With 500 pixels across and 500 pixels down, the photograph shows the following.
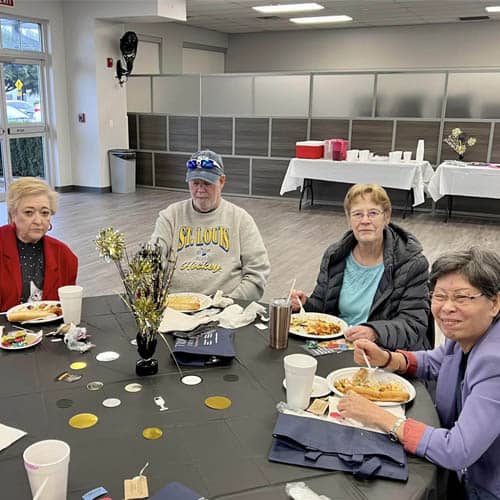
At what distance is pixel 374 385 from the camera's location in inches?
59.1

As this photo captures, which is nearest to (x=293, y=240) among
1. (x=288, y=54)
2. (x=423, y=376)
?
(x=423, y=376)

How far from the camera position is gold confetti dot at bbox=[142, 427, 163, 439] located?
1.25 m

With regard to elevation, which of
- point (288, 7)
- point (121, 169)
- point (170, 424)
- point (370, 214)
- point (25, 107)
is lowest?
point (121, 169)

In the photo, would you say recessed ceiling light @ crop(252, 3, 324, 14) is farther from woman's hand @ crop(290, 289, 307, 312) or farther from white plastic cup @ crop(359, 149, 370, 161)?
woman's hand @ crop(290, 289, 307, 312)

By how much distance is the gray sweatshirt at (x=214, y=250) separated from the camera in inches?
97.6

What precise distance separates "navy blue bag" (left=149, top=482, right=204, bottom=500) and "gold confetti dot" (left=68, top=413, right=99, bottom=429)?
0.32 m

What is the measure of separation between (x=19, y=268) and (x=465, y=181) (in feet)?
19.1

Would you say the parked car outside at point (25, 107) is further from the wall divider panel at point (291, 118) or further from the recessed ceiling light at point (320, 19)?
the recessed ceiling light at point (320, 19)

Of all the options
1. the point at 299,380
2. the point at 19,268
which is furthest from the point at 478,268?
the point at 19,268

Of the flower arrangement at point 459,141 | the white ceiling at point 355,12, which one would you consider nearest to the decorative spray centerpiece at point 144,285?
the flower arrangement at point 459,141

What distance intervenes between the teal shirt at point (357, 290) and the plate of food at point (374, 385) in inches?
21.3

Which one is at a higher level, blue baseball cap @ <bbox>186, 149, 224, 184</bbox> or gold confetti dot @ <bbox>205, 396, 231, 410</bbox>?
blue baseball cap @ <bbox>186, 149, 224, 184</bbox>

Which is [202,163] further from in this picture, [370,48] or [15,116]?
[370,48]


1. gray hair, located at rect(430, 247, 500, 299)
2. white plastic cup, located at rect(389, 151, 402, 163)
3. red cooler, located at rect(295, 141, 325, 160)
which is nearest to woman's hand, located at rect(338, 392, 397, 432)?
gray hair, located at rect(430, 247, 500, 299)
